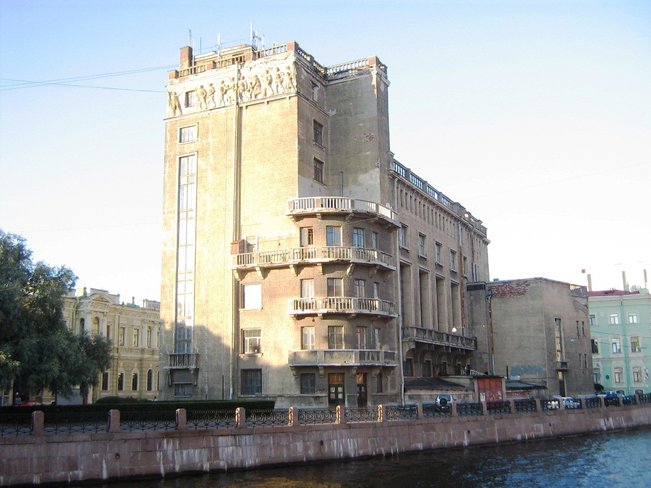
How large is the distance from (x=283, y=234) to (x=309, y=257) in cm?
380

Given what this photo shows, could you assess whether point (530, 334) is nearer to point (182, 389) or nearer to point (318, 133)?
point (318, 133)

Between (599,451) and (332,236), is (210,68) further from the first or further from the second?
(599,451)

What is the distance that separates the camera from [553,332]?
80875mm

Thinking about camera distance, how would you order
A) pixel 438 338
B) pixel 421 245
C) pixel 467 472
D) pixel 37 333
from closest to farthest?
pixel 467 472 → pixel 37 333 → pixel 438 338 → pixel 421 245

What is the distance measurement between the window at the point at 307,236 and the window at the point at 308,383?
32.0ft

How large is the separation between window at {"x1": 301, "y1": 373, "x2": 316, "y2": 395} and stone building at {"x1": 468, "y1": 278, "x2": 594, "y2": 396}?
31.8 m

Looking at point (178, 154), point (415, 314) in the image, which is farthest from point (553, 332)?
point (178, 154)

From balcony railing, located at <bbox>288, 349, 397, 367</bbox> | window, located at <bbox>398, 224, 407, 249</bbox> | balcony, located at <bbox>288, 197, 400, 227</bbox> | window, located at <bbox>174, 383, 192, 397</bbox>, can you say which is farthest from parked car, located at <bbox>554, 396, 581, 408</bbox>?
window, located at <bbox>174, 383, 192, 397</bbox>

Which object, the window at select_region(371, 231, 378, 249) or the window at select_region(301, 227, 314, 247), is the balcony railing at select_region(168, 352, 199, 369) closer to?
the window at select_region(301, 227, 314, 247)

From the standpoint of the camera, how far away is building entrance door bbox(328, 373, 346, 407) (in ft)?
182

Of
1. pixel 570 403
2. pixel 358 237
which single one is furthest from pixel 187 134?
pixel 570 403

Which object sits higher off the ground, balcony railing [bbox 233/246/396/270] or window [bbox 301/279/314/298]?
balcony railing [bbox 233/246/396/270]

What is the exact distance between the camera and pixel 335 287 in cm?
5700

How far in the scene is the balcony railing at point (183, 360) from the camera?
59.2m
